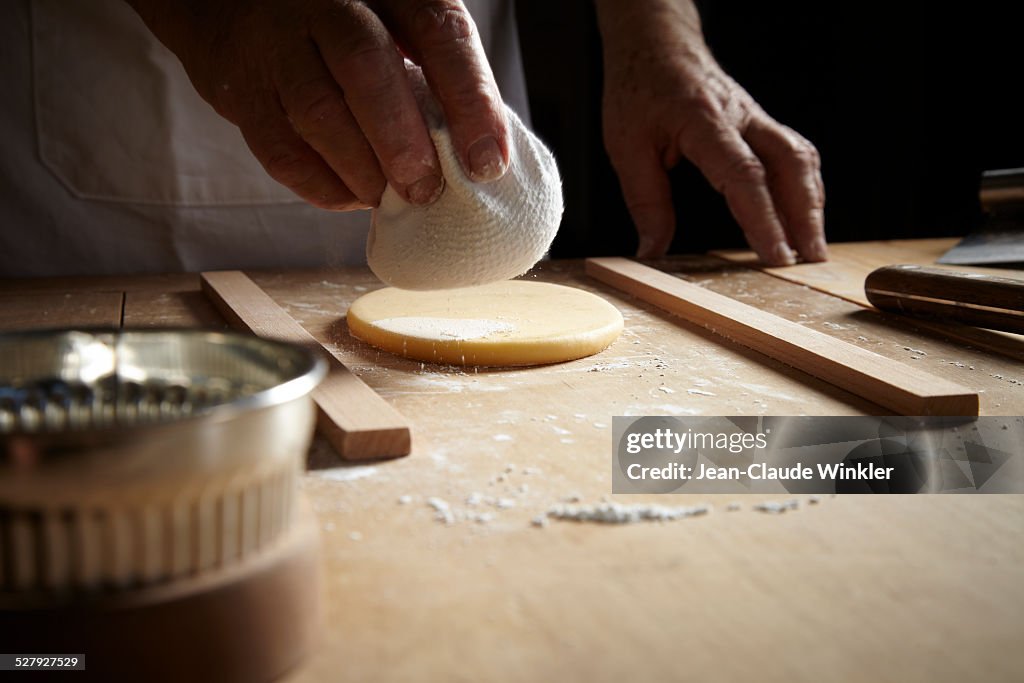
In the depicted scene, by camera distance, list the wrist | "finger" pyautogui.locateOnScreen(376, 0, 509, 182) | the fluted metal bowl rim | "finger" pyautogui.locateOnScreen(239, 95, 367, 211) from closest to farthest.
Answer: the fluted metal bowl rim → "finger" pyautogui.locateOnScreen(376, 0, 509, 182) → "finger" pyautogui.locateOnScreen(239, 95, 367, 211) → the wrist

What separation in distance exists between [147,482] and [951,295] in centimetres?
97

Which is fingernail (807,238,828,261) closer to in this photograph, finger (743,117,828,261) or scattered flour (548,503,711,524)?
finger (743,117,828,261)

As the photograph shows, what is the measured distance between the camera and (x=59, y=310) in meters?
1.21

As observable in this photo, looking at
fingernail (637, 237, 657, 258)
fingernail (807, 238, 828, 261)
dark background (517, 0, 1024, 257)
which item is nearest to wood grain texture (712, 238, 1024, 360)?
fingernail (807, 238, 828, 261)

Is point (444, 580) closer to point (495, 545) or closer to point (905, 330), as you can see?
point (495, 545)

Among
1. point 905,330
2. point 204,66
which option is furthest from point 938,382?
point 204,66

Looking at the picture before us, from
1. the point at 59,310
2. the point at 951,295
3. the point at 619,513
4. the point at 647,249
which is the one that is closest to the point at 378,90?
the point at 619,513

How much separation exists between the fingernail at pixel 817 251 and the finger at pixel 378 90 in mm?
845

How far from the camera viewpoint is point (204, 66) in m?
1.07

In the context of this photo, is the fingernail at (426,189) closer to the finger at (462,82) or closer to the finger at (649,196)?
the finger at (462,82)

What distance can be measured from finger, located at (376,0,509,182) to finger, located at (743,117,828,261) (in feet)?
2.65

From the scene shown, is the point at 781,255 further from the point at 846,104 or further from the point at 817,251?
the point at 846,104

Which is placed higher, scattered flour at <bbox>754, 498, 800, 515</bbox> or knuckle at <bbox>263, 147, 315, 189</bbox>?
knuckle at <bbox>263, 147, 315, 189</bbox>

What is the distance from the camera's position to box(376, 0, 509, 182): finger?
2.93 ft
